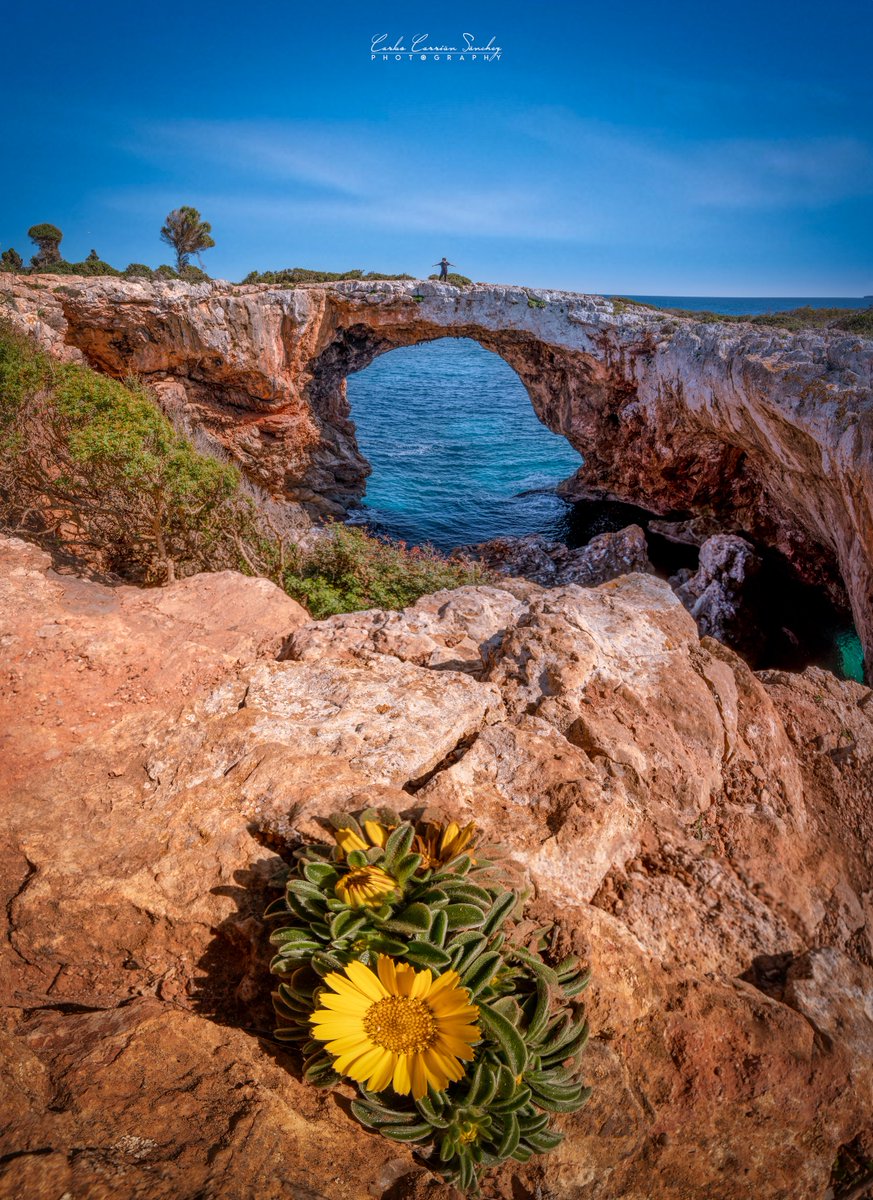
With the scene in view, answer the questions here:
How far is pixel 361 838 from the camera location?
7.59 ft

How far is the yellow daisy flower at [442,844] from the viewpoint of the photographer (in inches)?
91.2

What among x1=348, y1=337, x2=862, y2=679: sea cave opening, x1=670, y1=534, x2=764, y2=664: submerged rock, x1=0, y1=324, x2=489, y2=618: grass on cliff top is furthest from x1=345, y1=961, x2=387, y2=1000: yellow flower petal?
x1=348, y1=337, x2=862, y2=679: sea cave opening

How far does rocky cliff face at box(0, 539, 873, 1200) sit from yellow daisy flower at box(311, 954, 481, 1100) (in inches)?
9.2

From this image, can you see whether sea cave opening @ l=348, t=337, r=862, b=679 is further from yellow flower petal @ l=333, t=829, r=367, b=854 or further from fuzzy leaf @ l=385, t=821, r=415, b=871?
yellow flower petal @ l=333, t=829, r=367, b=854

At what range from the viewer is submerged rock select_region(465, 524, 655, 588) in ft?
65.0

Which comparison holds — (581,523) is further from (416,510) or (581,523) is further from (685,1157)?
(685,1157)

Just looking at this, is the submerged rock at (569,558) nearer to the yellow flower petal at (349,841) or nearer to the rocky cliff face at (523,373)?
the rocky cliff face at (523,373)

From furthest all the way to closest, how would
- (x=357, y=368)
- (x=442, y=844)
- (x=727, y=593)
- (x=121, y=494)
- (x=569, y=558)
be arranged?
(x=357, y=368) < (x=569, y=558) < (x=727, y=593) < (x=121, y=494) < (x=442, y=844)

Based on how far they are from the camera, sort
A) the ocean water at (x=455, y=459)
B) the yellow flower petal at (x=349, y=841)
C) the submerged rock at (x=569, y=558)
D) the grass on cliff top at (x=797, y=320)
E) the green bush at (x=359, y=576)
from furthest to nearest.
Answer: the ocean water at (x=455, y=459)
the submerged rock at (x=569, y=558)
the grass on cliff top at (x=797, y=320)
the green bush at (x=359, y=576)
the yellow flower petal at (x=349, y=841)

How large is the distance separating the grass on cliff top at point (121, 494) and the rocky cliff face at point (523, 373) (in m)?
10.1

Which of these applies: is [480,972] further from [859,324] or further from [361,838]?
[859,324]

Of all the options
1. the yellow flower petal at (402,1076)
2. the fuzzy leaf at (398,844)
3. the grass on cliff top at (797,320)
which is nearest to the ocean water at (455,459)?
the grass on cliff top at (797,320)

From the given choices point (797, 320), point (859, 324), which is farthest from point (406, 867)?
point (797, 320)

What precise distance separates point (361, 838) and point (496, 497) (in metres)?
26.6
